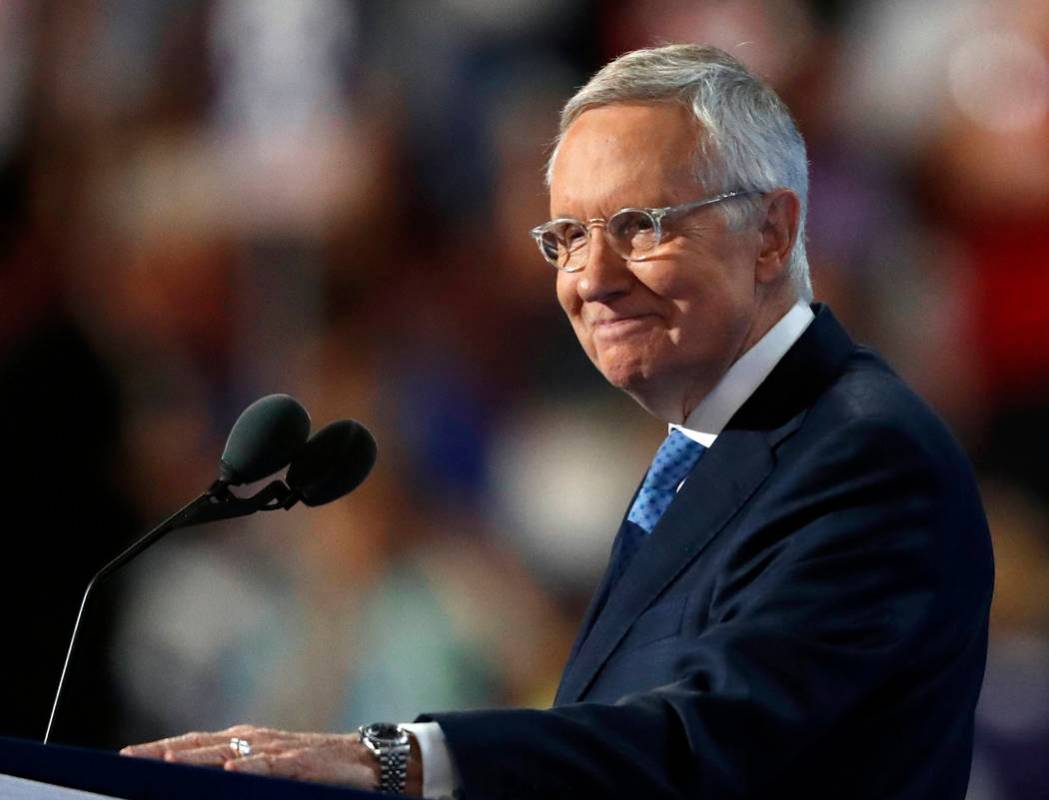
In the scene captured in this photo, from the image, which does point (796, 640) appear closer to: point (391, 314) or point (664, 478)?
point (664, 478)

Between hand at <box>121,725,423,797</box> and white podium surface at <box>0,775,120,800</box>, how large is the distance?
44 mm

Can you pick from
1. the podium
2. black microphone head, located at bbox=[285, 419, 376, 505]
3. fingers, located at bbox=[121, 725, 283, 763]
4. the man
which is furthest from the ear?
the podium

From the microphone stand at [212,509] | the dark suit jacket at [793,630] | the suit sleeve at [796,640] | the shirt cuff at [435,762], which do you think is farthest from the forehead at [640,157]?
the shirt cuff at [435,762]

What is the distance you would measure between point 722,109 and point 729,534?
485 millimetres

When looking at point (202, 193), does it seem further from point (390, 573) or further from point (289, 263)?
point (390, 573)

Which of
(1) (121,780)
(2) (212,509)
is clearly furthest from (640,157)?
(1) (121,780)

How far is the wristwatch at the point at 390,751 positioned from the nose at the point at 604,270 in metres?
0.70

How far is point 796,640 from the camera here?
49.0 inches

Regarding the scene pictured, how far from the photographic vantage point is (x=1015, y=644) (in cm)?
251

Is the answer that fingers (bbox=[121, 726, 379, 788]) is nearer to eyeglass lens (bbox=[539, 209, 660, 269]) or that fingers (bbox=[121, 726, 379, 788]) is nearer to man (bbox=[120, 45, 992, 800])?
man (bbox=[120, 45, 992, 800])

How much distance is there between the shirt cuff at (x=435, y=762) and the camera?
44.3 inches

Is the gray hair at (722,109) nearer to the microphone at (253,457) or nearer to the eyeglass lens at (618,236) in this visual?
the eyeglass lens at (618,236)

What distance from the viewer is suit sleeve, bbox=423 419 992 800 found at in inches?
45.8

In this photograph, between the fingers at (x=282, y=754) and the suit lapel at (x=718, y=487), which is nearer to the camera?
the fingers at (x=282, y=754)
